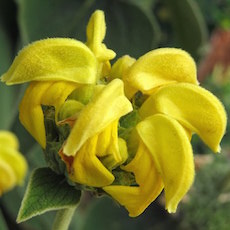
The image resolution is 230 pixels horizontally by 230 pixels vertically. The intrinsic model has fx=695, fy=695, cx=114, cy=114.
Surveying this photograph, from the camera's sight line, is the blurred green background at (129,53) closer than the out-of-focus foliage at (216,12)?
Yes

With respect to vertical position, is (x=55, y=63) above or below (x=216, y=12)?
above

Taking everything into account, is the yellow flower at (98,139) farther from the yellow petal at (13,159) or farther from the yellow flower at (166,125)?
the yellow petal at (13,159)

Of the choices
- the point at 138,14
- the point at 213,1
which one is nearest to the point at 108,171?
the point at 138,14

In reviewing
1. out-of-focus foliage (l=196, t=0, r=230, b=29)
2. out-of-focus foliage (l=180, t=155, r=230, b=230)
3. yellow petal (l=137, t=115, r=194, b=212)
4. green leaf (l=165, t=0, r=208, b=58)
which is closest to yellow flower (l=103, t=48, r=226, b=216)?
yellow petal (l=137, t=115, r=194, b=212)

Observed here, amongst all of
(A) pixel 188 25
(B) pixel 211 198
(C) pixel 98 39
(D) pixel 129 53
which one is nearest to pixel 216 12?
(A) pixel 188 25

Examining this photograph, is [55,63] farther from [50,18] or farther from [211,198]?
[50,18]

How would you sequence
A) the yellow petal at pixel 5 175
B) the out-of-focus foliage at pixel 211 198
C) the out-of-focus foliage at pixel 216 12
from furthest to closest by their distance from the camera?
the out-of-focus foliage at pixel 216 12
the out-of-focus foliage at pixel 211 198
the yellow petal at pixel 5 175

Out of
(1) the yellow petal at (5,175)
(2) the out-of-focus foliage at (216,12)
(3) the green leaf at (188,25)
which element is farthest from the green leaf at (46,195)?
(2) the out-of-focus foliage at (216,12)
